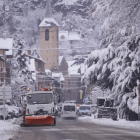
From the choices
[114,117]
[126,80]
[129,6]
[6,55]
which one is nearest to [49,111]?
[126,80]

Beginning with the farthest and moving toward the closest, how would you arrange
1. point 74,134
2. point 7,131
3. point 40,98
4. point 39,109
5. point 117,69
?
point 117,69 < point 40,98 < point 39,109 < point 7,131 < point 74,134

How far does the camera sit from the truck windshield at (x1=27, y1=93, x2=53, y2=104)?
2694 centimetres

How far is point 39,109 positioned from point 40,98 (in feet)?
2.66

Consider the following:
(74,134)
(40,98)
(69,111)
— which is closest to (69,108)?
(69,111)

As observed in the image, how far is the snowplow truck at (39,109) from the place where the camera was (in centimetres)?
2617

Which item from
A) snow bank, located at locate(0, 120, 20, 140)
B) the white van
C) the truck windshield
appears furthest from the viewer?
the white van

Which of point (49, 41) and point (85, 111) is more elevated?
point (49, 41)

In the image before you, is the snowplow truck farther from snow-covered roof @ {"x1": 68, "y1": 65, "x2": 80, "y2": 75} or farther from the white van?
snow-covered roof @ {"x1": 68, "y1": 65, "x2": 80, "y2": 75}

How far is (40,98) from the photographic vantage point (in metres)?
27.0

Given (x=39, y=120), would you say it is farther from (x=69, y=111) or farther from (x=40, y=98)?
(x=69, y=111)

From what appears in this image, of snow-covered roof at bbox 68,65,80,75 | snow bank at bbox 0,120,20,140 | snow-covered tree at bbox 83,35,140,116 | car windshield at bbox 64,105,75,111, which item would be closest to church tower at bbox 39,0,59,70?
snow-covered roof at bbox 68,65,80,75

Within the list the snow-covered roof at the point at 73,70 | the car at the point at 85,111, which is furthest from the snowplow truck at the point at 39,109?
the snow-covered roof at the point at 73,70

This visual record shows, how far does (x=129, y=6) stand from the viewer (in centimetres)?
1934

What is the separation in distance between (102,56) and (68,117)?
16191mm
